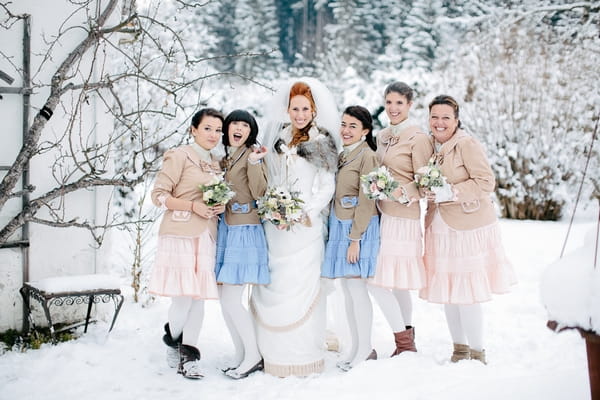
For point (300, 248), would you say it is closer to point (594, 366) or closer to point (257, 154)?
point (257, 154)

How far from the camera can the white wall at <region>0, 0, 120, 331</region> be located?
16.1 feet

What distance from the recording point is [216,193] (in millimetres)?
4145

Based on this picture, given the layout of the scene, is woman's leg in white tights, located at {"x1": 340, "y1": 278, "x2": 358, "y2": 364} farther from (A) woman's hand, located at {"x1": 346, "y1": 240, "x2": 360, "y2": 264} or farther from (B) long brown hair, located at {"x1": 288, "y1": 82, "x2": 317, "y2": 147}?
(B) long brown hair, located at {"x1": 288, "y1": 82, "x2": 317, "y2": 147}

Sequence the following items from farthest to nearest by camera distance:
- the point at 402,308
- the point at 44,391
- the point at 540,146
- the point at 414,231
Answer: the point at 540,146 → the point at 402,308 → the point at 414,231 → the point at 44,391

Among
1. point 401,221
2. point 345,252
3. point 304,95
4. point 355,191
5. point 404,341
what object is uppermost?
point 304,95

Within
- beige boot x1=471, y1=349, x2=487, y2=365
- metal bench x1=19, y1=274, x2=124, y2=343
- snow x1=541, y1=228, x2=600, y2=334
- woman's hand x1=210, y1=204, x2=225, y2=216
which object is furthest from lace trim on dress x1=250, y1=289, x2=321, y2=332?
snow x1=541, y1=228, x2=600, y2=334

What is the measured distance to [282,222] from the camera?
422 centimetres

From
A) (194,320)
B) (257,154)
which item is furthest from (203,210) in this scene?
(194,320)

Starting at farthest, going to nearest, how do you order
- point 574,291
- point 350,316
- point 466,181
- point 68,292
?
point 68,292 → point 350,316 → point 466,181 → point 574,291

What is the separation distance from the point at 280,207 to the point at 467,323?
5.31 ft

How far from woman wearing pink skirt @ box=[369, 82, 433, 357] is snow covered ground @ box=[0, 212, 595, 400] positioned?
17.4 inches

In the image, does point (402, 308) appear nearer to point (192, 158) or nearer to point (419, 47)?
point (192, 158)

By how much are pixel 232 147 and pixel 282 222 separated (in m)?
0.79

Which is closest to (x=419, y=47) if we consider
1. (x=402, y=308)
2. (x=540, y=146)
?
(x=540, y=146)
